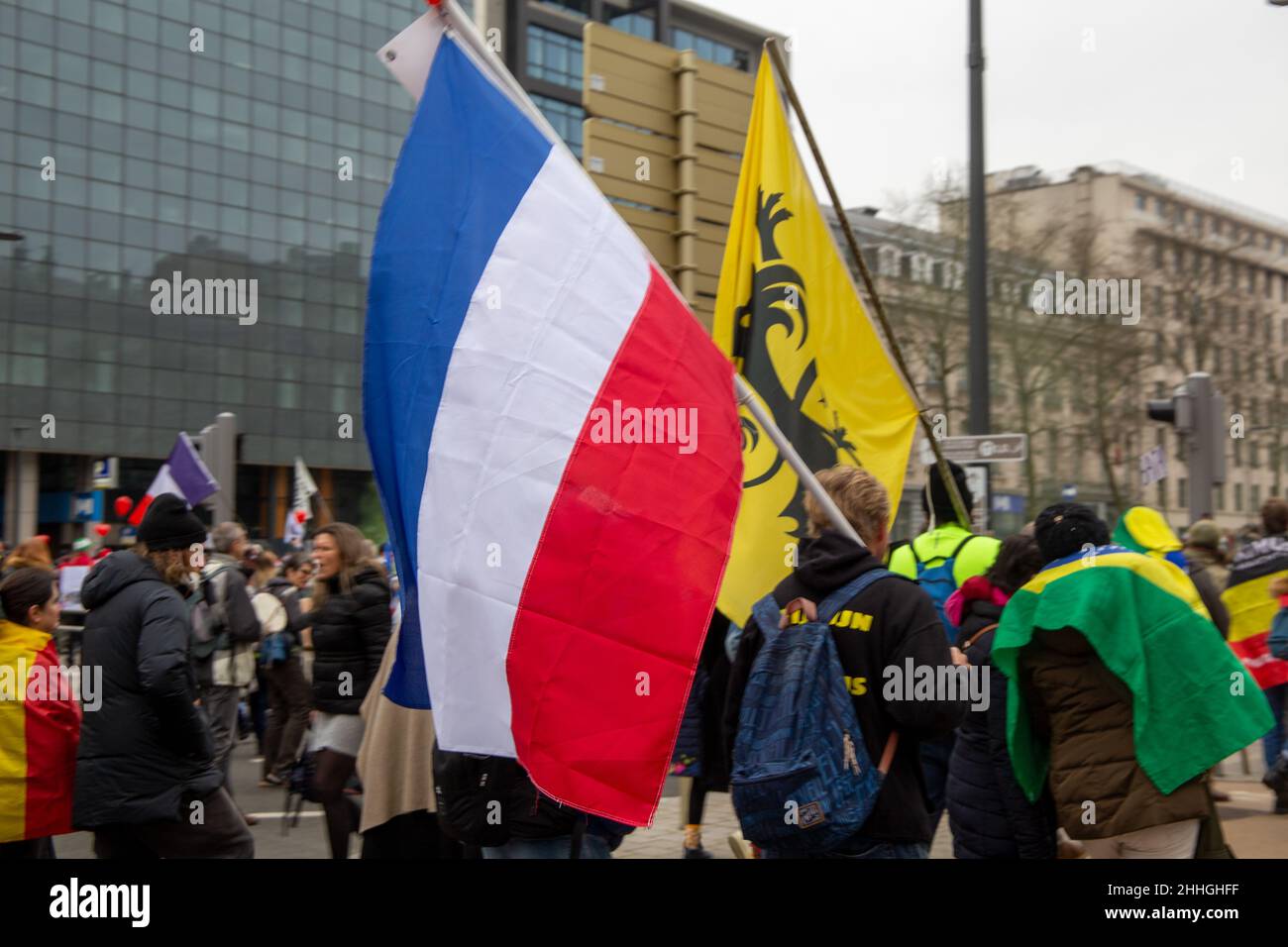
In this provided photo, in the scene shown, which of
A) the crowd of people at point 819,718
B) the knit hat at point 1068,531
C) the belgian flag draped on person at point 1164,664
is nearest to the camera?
the crowd of people at point 819,718

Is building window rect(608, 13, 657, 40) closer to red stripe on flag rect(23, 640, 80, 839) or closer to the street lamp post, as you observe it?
the street lamp post

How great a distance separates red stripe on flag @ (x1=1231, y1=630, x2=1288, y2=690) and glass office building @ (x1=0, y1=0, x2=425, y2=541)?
1786 inches

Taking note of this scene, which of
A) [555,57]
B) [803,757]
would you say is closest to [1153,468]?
[803,757]

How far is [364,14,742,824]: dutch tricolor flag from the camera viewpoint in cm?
357

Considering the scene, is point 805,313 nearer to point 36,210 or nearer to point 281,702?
point 281,702

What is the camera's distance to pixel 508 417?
3.69 metres

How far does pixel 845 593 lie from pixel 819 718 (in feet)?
1.23

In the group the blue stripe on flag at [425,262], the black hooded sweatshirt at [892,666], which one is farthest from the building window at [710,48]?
the black hooded sweatshirt at [892,666]

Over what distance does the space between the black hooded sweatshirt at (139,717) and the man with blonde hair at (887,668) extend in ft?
7.27

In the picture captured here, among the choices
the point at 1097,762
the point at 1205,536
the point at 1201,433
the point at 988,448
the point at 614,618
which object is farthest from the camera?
the point at 988,448

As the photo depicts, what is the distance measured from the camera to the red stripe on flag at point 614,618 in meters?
3.56

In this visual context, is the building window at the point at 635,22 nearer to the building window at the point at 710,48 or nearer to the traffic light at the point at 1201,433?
the building window at the point at 710,48

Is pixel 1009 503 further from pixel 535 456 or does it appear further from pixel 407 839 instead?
pixel 535 456
